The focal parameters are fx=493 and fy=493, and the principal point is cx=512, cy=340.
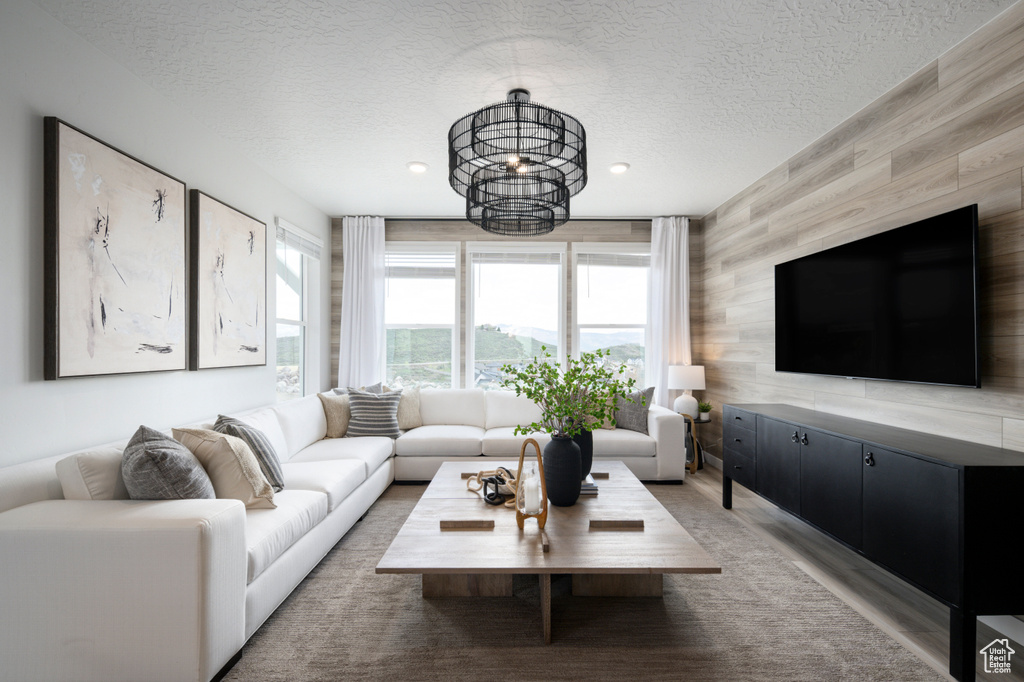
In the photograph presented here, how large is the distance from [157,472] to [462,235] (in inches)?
154

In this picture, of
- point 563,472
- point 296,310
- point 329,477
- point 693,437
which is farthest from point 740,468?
point 296,310

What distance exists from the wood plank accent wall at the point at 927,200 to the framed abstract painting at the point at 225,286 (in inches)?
153

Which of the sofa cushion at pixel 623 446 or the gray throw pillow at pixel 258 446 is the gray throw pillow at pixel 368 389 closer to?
the gray throw pillow at pixel 258 446

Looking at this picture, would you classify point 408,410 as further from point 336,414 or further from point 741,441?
point 741,441

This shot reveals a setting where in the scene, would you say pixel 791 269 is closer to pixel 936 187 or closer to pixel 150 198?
pixel 936 187

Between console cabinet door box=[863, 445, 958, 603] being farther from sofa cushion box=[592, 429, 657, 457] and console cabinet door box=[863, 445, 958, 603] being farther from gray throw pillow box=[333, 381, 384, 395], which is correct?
gray throw pillow box=[333, 381, 384, 395]

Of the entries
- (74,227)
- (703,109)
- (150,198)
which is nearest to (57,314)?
(74,227)

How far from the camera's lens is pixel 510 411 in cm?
475

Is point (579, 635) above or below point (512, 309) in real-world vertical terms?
below

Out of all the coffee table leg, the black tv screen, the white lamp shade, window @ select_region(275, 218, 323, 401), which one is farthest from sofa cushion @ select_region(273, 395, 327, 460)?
the black tv screen

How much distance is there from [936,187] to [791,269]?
1095 millimetres

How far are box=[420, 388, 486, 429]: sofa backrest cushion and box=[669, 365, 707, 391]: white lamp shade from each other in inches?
73.3

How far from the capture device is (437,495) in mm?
2596

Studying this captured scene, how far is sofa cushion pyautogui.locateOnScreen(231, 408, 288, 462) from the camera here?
3055 mm
